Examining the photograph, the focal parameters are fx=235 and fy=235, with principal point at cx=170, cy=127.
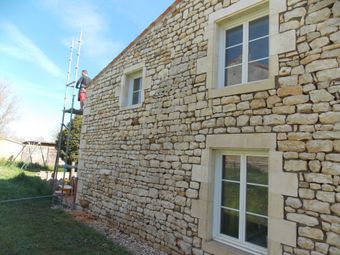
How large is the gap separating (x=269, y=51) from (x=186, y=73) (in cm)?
172

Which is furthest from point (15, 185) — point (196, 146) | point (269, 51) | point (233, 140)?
point (269, 51)

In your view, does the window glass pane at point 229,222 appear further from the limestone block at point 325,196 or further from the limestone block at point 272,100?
the limestone block at point 272,100

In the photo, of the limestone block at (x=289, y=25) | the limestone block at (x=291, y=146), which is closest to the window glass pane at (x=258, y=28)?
the limestone block at (x=289, y=25)

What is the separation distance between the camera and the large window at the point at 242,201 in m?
3.53

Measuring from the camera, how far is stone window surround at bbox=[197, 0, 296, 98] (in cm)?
347

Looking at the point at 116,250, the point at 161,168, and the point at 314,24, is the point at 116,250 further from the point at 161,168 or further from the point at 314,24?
the point at 314,24

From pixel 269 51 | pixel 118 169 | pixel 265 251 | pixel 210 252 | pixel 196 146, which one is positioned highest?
pixel 269 51

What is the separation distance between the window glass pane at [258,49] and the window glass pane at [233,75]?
280 mm

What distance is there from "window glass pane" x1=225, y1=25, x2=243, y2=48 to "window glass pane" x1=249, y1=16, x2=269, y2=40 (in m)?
0.19

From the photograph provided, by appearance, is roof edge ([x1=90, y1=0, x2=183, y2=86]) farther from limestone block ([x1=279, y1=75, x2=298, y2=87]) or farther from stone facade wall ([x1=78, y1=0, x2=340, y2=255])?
limestone block ([x1=279, y1=75, x2=298, y2=87])

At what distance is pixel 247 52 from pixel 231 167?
1.99 m

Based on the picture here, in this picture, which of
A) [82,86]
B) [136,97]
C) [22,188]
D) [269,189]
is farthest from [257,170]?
[22,188]

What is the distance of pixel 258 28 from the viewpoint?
3.97 metres

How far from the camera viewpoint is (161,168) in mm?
5062
